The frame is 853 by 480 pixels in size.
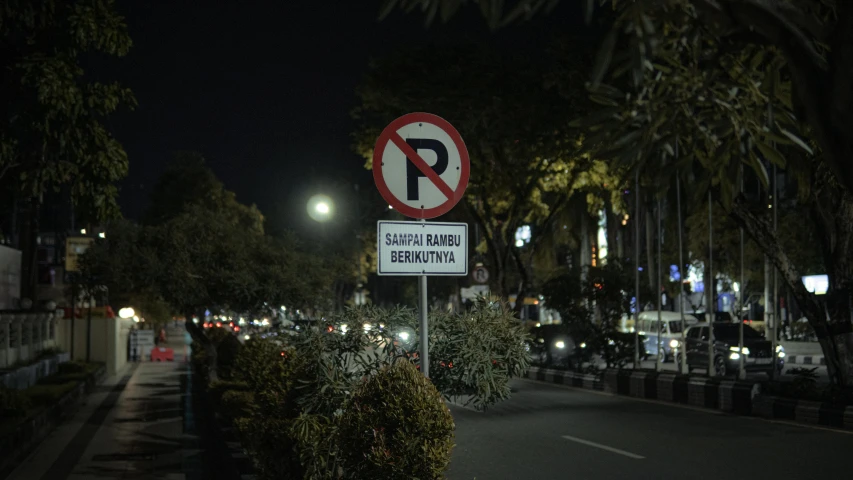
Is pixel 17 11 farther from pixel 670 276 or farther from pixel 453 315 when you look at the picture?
pixel 670 276

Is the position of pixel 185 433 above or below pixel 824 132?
below

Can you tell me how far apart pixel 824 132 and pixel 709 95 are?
131 cm

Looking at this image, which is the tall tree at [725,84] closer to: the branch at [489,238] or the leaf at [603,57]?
the leaf at [603,57]

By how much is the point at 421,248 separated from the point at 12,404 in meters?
13.0

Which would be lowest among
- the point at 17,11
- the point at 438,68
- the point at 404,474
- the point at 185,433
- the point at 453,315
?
the point at 185,433

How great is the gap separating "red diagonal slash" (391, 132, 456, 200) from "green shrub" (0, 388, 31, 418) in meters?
12.8

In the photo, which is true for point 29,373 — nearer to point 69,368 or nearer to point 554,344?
point 69,368

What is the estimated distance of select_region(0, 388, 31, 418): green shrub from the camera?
52.8 ft

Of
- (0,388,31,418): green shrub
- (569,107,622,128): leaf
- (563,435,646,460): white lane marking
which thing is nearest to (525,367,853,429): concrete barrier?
(563,435,646,460): white lane marking

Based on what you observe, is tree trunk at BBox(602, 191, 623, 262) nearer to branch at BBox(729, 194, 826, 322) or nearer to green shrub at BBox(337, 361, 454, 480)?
branch at BBox(729, 194, 826, 322)

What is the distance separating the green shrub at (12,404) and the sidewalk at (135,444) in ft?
2.36

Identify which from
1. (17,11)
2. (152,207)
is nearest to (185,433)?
(17,11)

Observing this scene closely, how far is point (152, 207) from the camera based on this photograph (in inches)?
1964

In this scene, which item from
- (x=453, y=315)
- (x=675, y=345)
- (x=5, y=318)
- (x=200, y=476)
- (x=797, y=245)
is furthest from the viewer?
(x=797, y=245)
